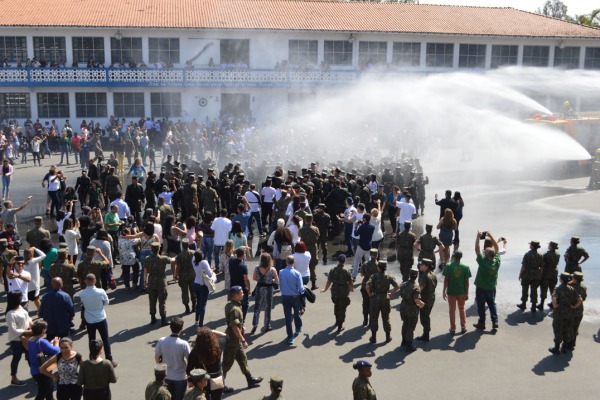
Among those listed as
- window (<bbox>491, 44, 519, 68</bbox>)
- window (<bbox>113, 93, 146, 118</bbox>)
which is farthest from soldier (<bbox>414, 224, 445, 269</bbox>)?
window (<bbox>491, 44, 519, 68</bbox>)

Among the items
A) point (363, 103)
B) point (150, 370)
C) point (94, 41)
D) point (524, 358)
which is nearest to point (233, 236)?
point (150, 370)

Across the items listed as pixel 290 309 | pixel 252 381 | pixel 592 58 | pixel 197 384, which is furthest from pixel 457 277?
pixel 592 58

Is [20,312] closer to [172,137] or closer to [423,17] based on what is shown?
[172,137]

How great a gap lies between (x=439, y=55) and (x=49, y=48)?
24.0 m

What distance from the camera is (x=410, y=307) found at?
10938 millimetres

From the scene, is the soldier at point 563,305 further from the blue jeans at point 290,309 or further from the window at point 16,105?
the window at point 16,105

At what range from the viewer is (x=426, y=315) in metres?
11.4

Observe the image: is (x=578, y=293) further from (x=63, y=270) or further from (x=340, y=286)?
(x=63, y=270)

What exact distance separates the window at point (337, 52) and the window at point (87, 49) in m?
13.5

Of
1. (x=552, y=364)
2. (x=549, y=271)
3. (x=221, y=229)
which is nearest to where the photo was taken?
(x=552, y=364)

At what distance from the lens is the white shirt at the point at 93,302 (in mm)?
10102

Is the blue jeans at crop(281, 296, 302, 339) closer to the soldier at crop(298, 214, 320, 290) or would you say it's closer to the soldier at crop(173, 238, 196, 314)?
the soldier at crop(173, 238, 196, 314)

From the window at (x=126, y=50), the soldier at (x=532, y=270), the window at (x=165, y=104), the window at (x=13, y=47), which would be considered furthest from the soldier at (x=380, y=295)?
the window at (x=13, y=47)

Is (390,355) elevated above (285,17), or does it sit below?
below
